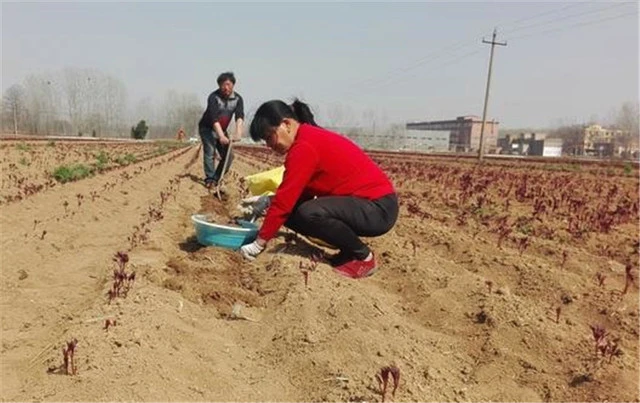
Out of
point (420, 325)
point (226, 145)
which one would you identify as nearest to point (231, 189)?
point (226, 145)

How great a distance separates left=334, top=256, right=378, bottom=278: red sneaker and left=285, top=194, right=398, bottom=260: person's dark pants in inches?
2.2

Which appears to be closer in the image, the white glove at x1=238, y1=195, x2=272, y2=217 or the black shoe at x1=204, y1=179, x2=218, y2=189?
the white glove at x1=238, y1=195, x2=272, y2=217

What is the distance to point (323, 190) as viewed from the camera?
4484 mm

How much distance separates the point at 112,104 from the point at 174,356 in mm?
99340

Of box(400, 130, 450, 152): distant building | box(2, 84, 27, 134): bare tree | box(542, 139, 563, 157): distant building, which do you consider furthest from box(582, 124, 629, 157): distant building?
box(2, 84, 27, 134): bare tree

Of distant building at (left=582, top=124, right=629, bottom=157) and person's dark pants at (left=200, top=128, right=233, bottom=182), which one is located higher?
distant building at (left=582, top=124, right=629, bottom=157)

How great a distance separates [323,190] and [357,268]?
698mm

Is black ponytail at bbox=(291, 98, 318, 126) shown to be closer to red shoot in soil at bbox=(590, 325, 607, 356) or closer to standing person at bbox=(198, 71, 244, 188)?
red shoot in soil at bbox=(590, 325, 607, 356)

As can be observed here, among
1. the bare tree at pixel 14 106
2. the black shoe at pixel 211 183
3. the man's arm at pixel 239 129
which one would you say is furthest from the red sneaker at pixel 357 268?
the bare tree at pixel 14 106

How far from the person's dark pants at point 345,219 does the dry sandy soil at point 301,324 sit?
261 millimetres

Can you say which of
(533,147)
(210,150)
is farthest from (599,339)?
(533,147)

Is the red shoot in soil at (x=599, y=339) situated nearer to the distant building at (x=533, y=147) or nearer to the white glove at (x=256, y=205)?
the white glove at (x=256, y=205)

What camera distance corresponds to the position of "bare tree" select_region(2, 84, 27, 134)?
62859 mm

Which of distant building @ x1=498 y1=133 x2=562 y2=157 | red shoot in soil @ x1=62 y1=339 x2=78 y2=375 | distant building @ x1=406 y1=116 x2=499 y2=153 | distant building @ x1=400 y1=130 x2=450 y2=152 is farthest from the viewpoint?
distant building @ x1=406 y1=116 x2=499 y2=153
